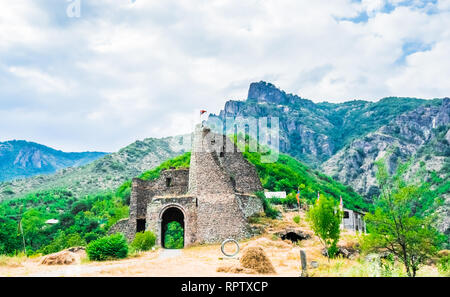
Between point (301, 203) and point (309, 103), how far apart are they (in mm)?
166864

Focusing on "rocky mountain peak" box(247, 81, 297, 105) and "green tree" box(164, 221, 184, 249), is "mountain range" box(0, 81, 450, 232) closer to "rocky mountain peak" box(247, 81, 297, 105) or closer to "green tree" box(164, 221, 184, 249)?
"rocky mountain peak" box(247, 81, 297, 105)

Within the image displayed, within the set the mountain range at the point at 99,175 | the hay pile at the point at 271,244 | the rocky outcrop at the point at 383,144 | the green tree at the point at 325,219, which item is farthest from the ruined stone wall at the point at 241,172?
the rocky outcrop at the point at 383,144

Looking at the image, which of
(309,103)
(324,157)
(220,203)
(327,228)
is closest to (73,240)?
(220,203)

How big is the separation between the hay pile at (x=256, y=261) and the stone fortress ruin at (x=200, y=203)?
Result: 33.3 feet

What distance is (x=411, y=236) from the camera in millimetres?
13062

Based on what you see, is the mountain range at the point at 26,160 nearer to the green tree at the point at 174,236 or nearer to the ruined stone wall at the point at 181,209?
the green tree at the point at 174,236

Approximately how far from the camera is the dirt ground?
39.1 feet

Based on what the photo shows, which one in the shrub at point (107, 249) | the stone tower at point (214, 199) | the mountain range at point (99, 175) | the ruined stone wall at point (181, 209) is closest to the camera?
the shrub at point (107, 249)

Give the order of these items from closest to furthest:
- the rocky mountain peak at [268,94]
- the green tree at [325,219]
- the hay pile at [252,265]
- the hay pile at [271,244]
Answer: the hay pile at [252,265], the green tree at [325,219], the hay pile at [271,244], the rocky mountain peak at [268,94]

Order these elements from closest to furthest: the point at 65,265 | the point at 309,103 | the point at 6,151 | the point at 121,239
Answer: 1. the point at 65,265
2. the point at 121,239
3. the point at 6,151
4. the point at 309,103

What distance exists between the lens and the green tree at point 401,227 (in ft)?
43.1

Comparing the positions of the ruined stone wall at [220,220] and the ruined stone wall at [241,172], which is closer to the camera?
the ruined stone wall at [220,220]
